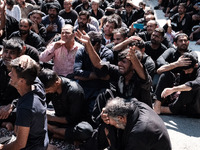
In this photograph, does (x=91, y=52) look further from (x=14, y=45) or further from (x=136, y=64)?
(x=14, y=45)

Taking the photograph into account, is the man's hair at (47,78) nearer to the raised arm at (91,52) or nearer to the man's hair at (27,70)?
the man's hair at (27,70)

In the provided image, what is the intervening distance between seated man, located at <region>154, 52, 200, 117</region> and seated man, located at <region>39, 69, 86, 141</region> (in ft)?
4.17

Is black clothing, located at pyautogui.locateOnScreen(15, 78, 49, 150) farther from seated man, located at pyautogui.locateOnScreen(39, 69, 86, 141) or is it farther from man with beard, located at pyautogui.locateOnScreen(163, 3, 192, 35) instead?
man with beard, located at pyautogui.locateOnScreen(163, 3, 192, 35)

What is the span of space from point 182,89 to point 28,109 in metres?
2.28

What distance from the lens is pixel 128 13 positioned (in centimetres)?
761

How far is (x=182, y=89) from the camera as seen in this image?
374 cm

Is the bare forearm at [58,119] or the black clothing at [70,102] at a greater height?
the black clothing at [70,102]

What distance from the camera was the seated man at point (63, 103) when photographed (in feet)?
9.72

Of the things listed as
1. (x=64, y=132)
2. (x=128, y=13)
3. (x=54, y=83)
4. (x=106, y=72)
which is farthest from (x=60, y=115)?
(x=128, y=13)

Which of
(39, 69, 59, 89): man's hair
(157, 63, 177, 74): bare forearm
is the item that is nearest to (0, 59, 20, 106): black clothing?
(39, 69, 59, 89): man's hair

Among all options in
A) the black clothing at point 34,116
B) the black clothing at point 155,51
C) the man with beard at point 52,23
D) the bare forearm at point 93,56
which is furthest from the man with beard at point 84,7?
the black clothing at point 34,116

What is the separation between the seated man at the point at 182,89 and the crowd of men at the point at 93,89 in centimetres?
1

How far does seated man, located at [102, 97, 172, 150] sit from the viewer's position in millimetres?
2264

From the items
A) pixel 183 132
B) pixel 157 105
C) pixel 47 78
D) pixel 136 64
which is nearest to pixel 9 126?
pixel 47 78
